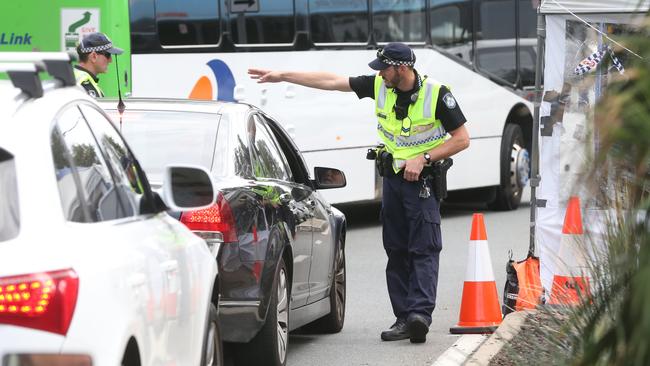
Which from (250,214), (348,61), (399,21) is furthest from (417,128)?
(399,21)

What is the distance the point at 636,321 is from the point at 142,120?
17.3 ft

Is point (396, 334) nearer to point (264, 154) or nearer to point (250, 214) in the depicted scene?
point (264, 154)

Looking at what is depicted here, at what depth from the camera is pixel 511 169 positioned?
63.2ft

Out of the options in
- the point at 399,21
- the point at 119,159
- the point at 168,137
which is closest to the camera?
the point at 119,159

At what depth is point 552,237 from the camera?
9.99 metres

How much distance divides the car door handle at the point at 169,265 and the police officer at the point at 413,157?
4135 millimetres

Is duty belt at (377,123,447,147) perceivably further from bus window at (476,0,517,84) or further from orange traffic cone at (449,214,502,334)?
bus window at (476,0,517,84)

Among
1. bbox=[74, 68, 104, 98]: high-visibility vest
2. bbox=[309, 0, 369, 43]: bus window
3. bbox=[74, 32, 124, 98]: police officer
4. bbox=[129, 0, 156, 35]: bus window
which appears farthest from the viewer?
bbox=[309, 0, 369, 43]: bus window

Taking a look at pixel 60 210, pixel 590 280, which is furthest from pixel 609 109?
pixel 590 280

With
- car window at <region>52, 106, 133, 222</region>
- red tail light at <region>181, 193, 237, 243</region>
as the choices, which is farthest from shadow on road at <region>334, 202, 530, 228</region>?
car window at <region>52, 106, 133, 222</region>

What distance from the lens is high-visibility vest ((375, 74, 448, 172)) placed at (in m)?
9.20

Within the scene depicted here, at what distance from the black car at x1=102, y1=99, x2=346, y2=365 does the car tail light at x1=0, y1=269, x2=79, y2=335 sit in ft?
11.0

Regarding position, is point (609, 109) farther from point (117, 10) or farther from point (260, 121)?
point (117, 10)

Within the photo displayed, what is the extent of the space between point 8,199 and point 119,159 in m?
1.36
